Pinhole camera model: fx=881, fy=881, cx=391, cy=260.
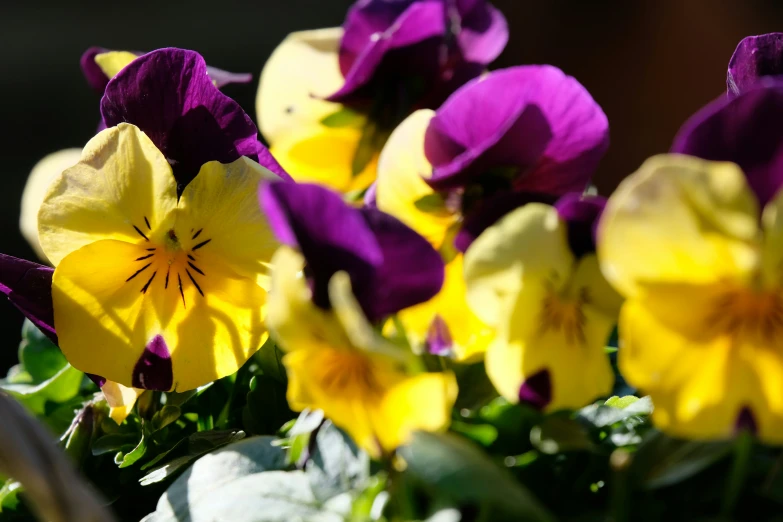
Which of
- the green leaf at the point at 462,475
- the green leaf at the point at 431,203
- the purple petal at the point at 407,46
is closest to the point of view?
the green leaf at the point at 462,475

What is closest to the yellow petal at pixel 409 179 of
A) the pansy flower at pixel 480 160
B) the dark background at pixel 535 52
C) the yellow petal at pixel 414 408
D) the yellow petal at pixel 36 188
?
the pansy flower at pixel 480 160

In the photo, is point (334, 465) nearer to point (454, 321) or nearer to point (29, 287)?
point (454, 321)

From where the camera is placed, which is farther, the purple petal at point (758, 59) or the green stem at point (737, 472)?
the purple petal at point (758, 59)

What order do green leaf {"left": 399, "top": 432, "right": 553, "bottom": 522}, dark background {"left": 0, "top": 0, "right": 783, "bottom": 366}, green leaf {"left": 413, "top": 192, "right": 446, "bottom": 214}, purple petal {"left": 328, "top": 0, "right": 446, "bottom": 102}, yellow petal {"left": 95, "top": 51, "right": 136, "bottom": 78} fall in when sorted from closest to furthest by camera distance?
green leaf {"left": 399, "top": 432, "right": 553, "bottom": 522} → green leaf {"left": 413, "top": 192, "right": 446, "bottom": 214} → purple petal {"left": 328, "top": 0, "right": 446, "bottom": 102} → yellow petal {"left": 95, "top": 51, "right": 136, "bottom": 78} → dark background {"left": 0, "top": 0, "right": 783, "bottom": 366}

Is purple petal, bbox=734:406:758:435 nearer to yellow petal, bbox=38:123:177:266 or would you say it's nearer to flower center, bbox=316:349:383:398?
flower center, bbox=316:349:383:398

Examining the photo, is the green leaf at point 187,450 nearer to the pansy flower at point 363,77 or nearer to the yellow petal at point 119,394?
the yellow petal at point 119,394

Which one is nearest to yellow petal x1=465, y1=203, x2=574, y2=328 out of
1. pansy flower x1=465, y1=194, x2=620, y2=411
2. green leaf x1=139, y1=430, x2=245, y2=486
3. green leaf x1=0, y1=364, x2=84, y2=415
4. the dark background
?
pansy flower x1=465, y1=194, x2=620, y2=411

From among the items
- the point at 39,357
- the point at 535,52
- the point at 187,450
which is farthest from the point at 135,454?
the point at 535,52
